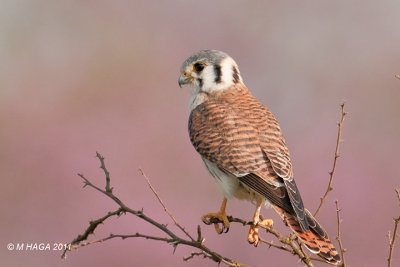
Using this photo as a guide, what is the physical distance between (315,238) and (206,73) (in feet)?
4.29

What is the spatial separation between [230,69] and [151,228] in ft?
11.2

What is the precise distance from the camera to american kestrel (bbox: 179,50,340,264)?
356 cm

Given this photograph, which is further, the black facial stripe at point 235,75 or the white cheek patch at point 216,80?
the black facial stripe at point 235,75

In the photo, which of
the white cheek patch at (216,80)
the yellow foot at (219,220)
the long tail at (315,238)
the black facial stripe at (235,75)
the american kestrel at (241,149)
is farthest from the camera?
the black facial stripe at (235,75)

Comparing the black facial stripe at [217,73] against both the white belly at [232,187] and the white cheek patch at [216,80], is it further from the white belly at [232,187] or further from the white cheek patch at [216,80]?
the white belly at [232,187]

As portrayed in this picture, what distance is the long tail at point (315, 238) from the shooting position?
3363mm

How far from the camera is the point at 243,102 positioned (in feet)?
14.0

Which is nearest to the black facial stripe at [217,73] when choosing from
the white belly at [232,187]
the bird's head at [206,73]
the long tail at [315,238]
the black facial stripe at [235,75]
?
the bird's head at [206,73]

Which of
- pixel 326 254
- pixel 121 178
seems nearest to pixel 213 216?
pixel 326 254

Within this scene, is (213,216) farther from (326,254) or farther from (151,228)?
(151,228)

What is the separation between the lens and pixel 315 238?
137 inches

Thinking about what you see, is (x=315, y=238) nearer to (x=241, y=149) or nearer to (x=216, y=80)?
(x=241, y=149)

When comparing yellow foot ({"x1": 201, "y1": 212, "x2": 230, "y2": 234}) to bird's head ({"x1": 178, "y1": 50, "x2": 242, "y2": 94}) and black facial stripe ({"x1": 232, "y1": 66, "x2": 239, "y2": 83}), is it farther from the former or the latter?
black facial stripe ({"x1": 232, "y1": 66, "x2": 239, "y2": 83})

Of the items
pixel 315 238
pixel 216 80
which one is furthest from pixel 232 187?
pixel 216 80
